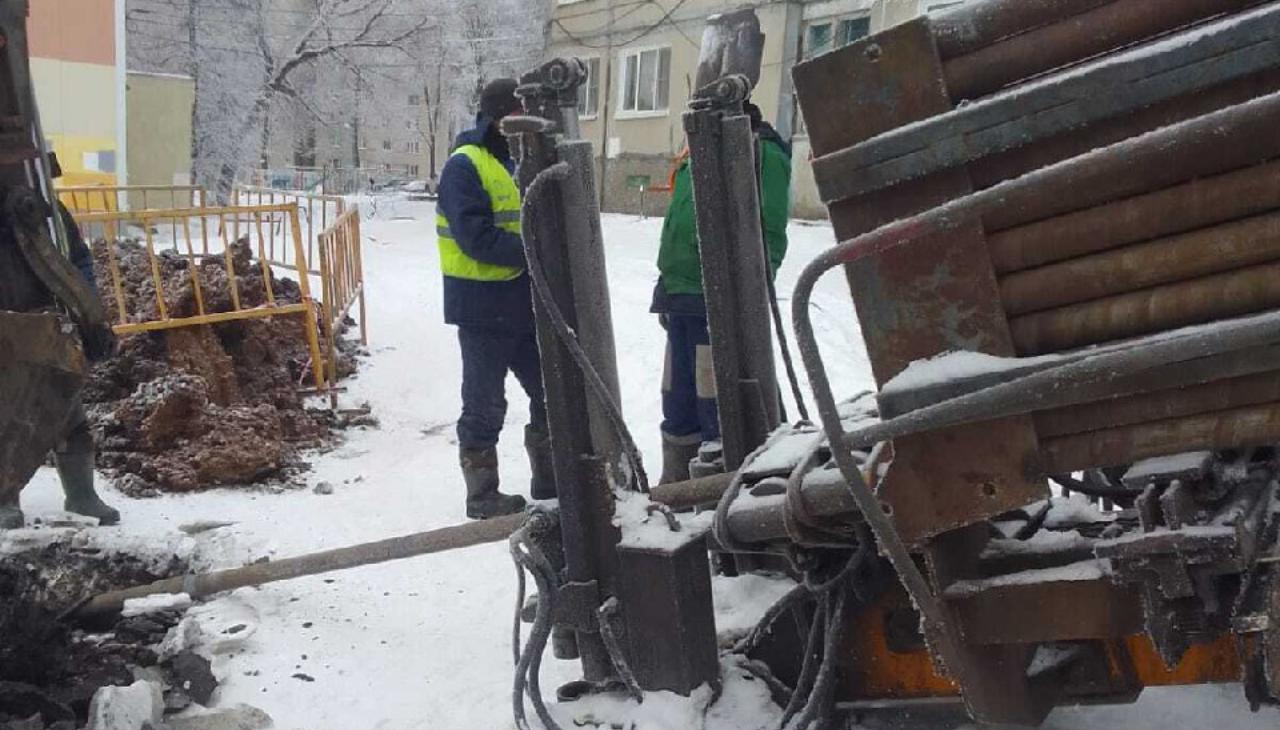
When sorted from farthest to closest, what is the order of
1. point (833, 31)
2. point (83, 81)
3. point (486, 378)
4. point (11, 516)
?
point (833, 31)
point (83, 81)
point (486, 378)
point (11, 516)

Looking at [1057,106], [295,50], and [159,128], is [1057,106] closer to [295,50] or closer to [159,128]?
[159,128]

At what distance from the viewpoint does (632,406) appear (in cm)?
738

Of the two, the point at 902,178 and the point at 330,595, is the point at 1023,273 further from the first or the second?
the point at 330,595

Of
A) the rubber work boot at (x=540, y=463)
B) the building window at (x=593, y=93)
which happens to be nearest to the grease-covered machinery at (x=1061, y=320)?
the rubber work boot at (x=540, y=463)

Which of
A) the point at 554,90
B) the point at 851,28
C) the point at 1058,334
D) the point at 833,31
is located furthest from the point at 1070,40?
the point at 833,31

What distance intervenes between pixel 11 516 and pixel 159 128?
Answer: 23.0 meters

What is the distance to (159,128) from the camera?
2491 centimetres

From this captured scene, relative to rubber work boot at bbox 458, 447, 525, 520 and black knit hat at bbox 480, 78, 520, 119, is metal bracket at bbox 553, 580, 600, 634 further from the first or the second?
black knit hat at bbox 480, 78, 520, 119

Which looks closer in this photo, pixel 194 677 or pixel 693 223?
pixel 194 677

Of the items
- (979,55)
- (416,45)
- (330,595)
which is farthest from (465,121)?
(979,55)

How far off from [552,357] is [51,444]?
2.08 meters

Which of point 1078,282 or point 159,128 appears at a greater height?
point 159,128

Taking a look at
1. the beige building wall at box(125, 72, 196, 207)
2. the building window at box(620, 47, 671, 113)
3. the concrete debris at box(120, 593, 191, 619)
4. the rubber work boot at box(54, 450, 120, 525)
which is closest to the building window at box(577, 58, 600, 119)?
the building window at box(620, 47, 671, 113)

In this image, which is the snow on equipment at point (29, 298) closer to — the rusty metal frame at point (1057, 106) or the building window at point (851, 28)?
the rusty metal frame at point (1057, 106)
